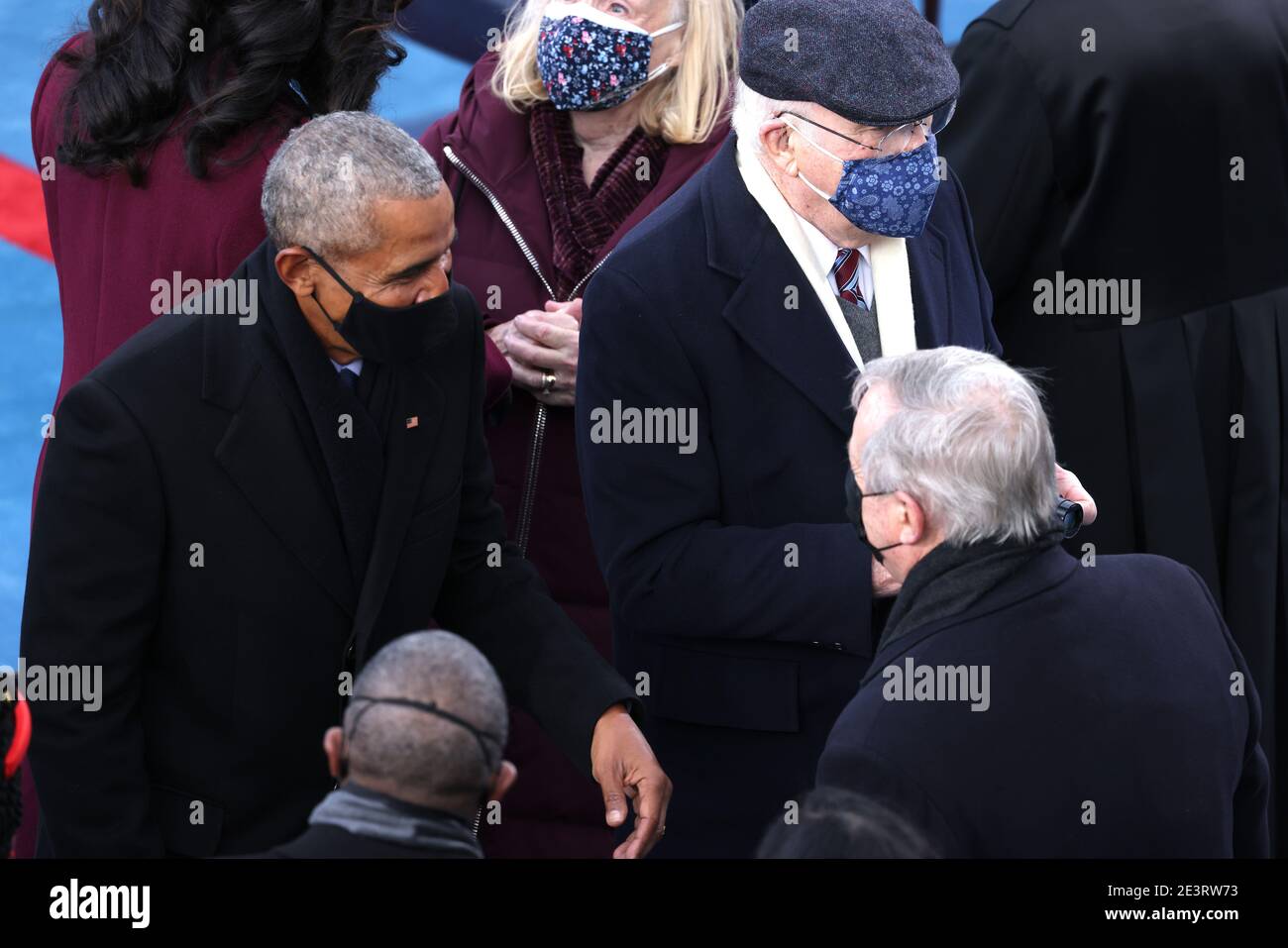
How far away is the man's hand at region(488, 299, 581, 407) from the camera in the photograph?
3.36 meters

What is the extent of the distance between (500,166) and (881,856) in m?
1.95

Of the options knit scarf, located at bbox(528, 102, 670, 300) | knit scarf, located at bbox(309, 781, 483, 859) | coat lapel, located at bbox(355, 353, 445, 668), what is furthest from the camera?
knit scarf, located at bbox(528, 102, 670, 300)

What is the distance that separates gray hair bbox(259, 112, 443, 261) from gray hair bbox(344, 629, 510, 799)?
718 millimetres

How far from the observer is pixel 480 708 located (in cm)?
197

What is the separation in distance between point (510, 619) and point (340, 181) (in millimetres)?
776

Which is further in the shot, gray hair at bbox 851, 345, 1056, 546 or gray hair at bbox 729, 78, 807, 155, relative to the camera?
gray hair at bbox 729, 78, 807, 155

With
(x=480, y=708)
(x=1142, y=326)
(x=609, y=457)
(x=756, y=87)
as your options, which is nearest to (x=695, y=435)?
(x=609, y=457)

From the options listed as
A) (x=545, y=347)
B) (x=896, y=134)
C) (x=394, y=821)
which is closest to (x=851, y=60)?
(x=896, y=134)

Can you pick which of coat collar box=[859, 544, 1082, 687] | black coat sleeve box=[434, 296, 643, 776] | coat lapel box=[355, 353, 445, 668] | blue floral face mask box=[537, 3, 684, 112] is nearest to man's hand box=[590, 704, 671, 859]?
black coat sleeve box=[434, 296, 643, 776]

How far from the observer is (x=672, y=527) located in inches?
112

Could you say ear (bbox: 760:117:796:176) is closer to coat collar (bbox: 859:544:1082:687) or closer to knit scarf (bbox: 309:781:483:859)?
coat collar (bbox: 859:544:1082:687)

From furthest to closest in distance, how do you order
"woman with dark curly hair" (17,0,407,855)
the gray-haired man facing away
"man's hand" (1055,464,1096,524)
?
"woman with dark curly hair" (17,0,407,855)
"man's hand" (1055,464,1096,524)
the gray-haired man facing away

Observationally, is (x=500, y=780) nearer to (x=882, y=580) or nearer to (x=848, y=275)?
(x=882, y=580)

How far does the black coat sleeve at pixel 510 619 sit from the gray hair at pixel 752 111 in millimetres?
528
